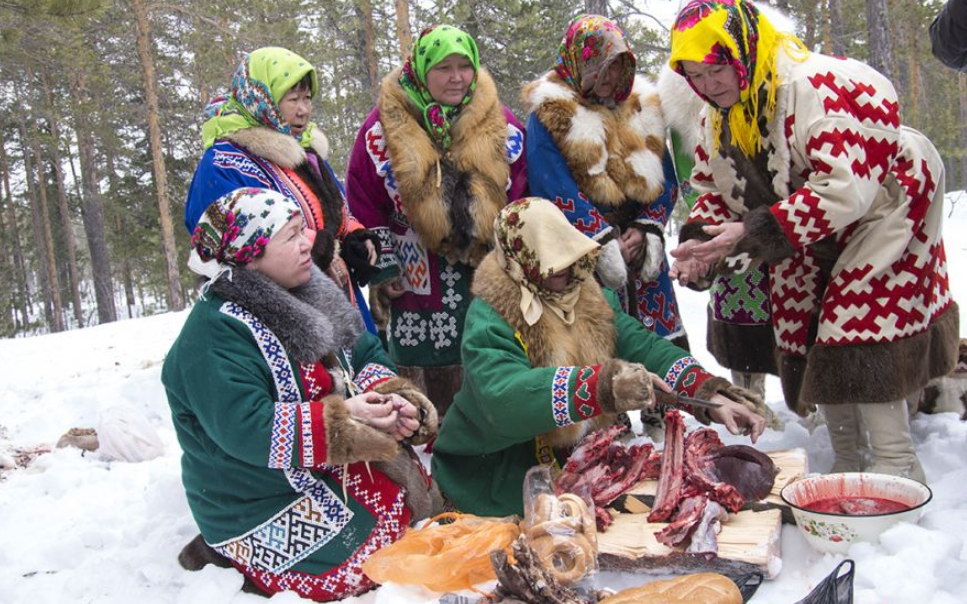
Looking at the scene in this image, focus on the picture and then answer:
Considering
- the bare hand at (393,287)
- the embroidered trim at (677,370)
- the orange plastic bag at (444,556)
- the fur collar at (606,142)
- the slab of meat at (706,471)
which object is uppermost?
the fur collar at (606,142)

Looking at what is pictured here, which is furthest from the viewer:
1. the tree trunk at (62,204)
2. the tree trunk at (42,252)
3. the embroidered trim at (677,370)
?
the tree trunk at (42,252)

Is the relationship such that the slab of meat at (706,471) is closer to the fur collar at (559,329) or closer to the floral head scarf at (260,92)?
the fur collar at (559,329)

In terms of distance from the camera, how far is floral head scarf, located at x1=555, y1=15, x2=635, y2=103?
139 inches

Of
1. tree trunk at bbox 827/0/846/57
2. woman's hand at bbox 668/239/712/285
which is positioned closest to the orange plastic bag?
woman's hand at bbox 668/239/712/285

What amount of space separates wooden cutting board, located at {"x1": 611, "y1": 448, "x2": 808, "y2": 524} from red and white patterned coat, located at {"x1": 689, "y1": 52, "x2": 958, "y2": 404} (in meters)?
0.25

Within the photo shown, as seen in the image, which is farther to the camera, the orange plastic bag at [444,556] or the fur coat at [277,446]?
the fur coat at [277,446]

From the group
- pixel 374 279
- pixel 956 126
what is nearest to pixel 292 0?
pixel 374 279

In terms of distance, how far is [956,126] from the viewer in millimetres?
19562

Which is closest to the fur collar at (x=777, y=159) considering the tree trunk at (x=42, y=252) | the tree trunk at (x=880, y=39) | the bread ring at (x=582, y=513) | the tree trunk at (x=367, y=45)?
A: the bread ring at (x=582, y=513)

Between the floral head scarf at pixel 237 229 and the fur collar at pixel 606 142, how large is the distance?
4.82ft

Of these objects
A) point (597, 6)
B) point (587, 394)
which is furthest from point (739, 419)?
point (597, 6)

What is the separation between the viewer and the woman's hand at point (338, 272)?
11.5 ft

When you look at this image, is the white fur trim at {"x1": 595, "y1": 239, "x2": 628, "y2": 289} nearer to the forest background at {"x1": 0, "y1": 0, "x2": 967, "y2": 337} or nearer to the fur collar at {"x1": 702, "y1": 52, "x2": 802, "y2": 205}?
the fur collar at {"x1": 702, "y1": 52, "x2": 802, "y2": 205}

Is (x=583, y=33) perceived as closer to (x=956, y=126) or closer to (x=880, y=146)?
(x=880, y=146)
